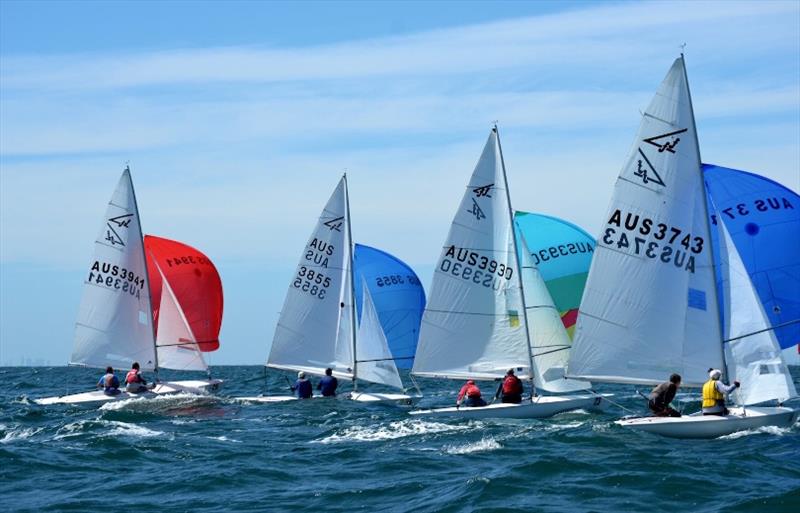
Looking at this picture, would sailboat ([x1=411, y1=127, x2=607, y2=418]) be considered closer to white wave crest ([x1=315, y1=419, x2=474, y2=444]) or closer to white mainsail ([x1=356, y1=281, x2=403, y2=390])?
white wave crest ([x1=315, y1=419, x2=474, y2=444])

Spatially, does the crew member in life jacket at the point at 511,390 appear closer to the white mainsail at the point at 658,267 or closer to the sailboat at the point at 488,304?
the sailboat at the point at 488,304

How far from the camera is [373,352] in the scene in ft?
107

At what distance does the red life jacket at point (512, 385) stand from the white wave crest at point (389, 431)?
2.13 metres

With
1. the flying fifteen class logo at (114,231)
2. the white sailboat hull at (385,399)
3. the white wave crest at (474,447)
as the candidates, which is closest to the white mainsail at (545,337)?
the white sailboat hull at (385,399)

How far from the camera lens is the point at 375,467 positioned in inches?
754

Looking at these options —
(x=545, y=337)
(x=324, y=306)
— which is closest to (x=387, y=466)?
(x=545, y=337)

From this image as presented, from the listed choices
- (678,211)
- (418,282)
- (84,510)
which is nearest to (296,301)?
(418,282)

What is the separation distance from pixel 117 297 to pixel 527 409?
14.6 m

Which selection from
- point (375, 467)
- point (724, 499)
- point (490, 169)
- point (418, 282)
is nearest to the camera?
point (724, 499)

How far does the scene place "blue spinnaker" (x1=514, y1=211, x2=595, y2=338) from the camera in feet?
98.2

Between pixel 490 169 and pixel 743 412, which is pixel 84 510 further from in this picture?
pixel 490 169

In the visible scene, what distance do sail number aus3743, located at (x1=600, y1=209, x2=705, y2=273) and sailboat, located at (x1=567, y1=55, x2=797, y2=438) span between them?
2 cm

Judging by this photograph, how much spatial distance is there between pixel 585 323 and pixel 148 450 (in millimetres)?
8816

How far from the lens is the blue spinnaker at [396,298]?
3300 cm
